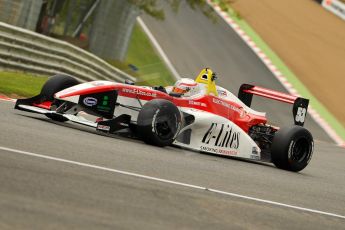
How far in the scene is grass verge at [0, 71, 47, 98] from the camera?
15.2 m

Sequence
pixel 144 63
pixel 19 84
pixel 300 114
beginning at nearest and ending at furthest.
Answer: pixel 300 114 < pixel 19 84 < pixel 144 63

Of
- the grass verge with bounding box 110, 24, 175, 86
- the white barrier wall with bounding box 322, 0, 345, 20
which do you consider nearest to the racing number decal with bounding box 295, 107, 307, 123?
the grass verge with bounding box 110, 24, 175, 86

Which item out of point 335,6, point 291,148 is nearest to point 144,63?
point 335,6

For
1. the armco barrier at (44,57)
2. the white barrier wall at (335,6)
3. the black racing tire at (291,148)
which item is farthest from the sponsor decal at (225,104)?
the white barrier wall at (335,6)

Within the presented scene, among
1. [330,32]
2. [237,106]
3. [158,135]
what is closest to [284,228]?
[158,135]

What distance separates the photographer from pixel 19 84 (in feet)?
54.4

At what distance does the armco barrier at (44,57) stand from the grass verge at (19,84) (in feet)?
1.04

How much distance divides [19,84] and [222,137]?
579 cm

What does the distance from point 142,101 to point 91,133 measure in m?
0.81

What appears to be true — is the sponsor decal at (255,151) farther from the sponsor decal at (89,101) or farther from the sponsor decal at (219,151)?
the sponsor decal at (89,101)

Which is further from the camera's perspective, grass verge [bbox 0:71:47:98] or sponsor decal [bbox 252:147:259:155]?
grass verge [bbox 0:71:47:98]

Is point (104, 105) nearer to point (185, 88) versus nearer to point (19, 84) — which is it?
point (185, 88)

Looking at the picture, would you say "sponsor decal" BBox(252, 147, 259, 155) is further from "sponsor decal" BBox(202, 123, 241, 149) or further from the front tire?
the front tire

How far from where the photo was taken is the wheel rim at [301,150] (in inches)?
496
